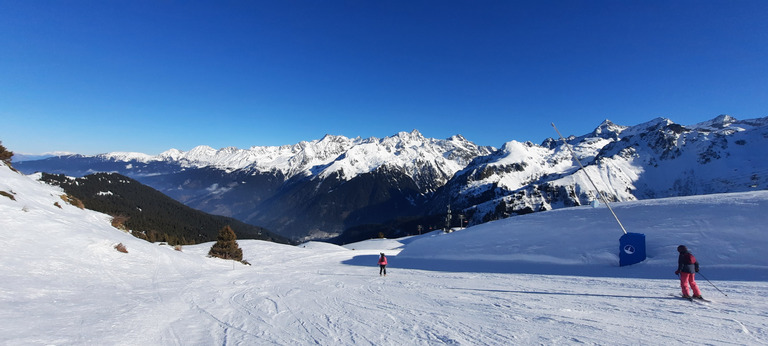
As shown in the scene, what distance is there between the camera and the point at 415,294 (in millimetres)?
13000

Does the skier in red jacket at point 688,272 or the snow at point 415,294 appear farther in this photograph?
the skier in red jacket at point 688,272

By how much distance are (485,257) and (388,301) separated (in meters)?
15.1

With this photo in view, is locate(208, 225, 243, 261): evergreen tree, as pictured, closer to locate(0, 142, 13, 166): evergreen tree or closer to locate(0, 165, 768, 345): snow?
locate(0, 165, 768, 345): snow

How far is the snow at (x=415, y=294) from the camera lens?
25.5 feet

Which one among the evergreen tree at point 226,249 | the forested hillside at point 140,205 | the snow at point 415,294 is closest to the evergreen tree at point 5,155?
the snow at point 415,294

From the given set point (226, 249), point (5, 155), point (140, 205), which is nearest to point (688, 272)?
point (226, 249)

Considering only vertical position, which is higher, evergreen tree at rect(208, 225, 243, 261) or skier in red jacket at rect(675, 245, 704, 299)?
skier in red jacket at rect(675, 245, 704, 299)

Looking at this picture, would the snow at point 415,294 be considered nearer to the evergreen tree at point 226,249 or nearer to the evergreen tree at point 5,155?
the evergreen tree at point 226,249

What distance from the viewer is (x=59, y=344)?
6.75m

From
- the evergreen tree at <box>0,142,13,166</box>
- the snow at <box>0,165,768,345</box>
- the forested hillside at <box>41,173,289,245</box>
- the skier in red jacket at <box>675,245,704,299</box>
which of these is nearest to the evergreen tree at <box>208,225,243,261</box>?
the snow at <box>0,165,768,345</box>

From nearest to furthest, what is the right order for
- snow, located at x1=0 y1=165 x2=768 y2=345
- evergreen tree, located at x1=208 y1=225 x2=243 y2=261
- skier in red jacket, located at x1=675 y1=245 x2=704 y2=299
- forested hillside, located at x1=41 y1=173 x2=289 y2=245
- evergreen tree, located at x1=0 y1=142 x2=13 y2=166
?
snow, located at x1=0 y1=165 x2=768 y2=345 < skier in red jacket, located at x1=675 y1=245 x2=704 y2=299 < evergreen tree, located at x1=208 y1=225 x2=243 y2=261 < evergreen tree, located at x1=0 y1=142 x2=13 y2=166 < forested hillside, located at x1=41 y1=173 x2=289 y2=245

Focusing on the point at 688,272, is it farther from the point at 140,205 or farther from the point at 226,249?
the point at 140,205

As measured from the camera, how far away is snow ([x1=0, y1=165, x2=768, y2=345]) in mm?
7773

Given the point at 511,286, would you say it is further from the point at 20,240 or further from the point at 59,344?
the point at 20,240
